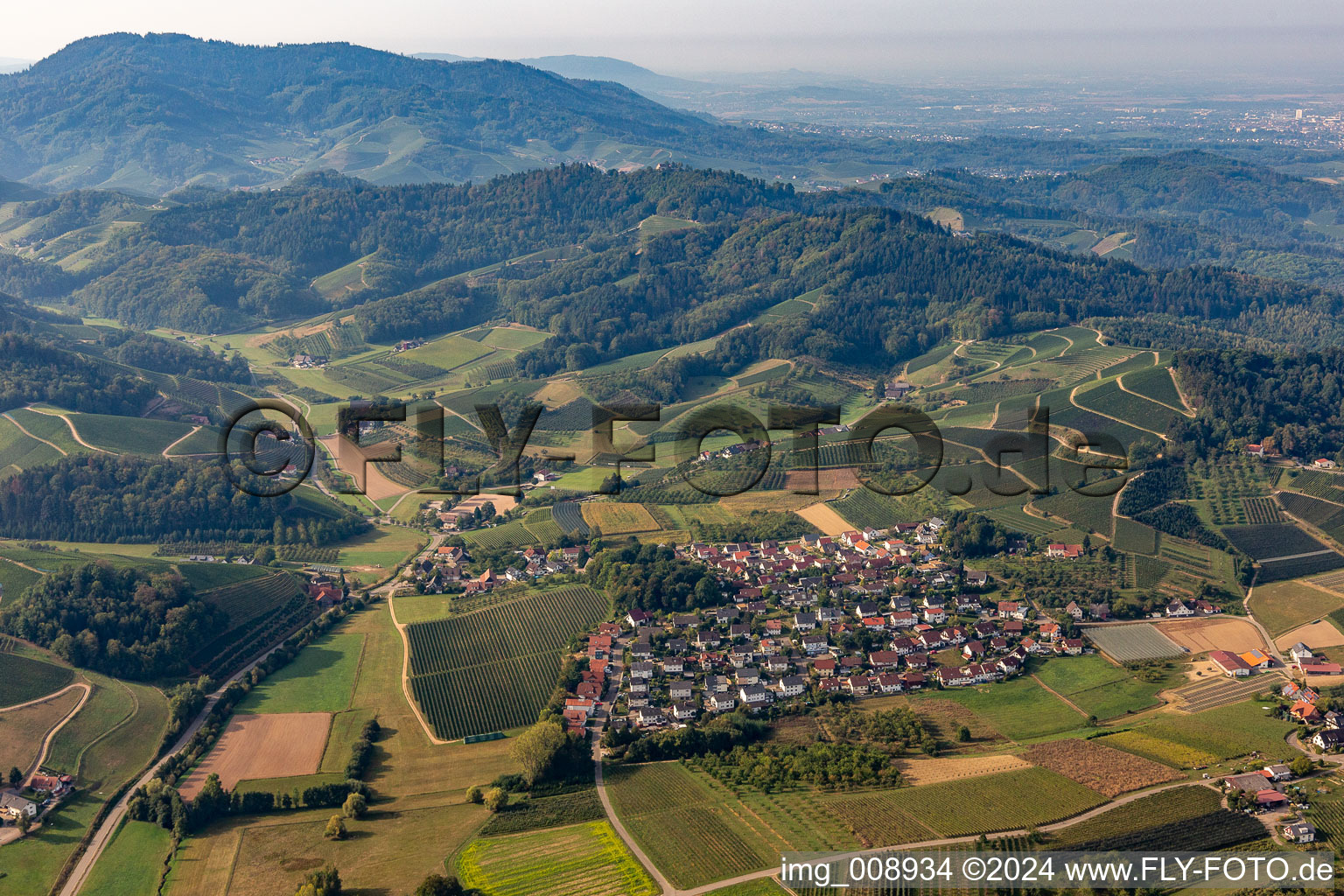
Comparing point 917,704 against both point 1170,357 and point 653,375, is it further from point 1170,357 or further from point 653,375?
point 653,375

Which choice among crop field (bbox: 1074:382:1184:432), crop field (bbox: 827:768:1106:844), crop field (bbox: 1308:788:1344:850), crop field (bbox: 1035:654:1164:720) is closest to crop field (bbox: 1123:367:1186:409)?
crop field (bbox: 1074:382:1184:432)

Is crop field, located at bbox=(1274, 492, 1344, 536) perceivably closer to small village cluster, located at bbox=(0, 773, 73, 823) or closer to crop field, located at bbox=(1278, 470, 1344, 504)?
crop field, located at bbox=(1278, 470, 1344, 504)

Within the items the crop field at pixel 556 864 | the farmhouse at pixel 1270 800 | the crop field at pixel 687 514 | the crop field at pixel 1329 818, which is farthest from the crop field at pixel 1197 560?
the crop field at pixel 556 864

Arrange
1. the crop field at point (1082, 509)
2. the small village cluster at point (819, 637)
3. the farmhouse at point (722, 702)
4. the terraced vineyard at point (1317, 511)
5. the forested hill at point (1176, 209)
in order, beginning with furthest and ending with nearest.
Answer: the forested hill at point (1176, 209)
the crop field at point (1082, 509)
the terraced vineyard at point (1317, 511)
the small village cluster at point (819, 637)
the farmhouse at point (722, 702)

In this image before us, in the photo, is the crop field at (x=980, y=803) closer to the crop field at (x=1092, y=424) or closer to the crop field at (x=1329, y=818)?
the crop field at (x=1329, y=818)

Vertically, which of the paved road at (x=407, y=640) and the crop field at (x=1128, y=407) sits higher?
the crop field at (x=1128, y=407)

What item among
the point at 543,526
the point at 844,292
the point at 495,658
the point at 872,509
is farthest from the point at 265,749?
the point at 844,292

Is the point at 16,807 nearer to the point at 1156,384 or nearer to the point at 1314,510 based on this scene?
the point at 1314,510

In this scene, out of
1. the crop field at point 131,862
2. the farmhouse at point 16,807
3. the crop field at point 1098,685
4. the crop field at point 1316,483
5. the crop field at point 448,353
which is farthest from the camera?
the crop field at point 448,353
